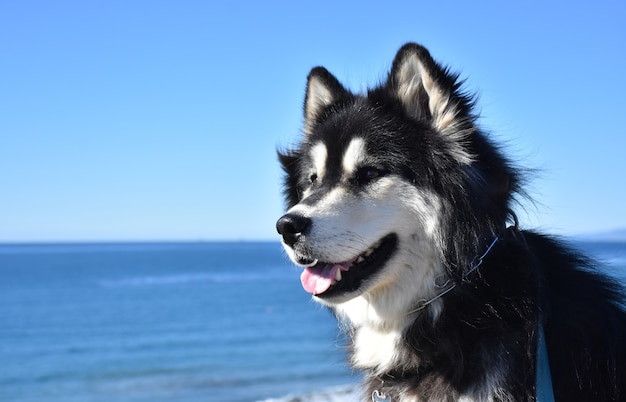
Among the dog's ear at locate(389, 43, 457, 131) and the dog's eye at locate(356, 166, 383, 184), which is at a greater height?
the dog's ear at locate(389, 43, 457, 131)

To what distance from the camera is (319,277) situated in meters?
3.54

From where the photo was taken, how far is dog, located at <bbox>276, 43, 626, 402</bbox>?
3213 mm

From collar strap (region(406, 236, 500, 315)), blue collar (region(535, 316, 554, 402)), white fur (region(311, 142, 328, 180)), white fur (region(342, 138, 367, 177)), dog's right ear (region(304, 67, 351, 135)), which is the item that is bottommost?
blue collar (region(535, 316, 554, 402))

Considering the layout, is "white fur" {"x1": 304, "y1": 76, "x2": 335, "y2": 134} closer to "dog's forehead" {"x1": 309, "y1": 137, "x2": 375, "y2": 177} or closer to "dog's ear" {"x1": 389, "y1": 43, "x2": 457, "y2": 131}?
"dog's forehead" {"x1": 309, "y1": 137, "x2": 375, "y2": 177}

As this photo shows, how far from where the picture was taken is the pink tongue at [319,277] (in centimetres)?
350

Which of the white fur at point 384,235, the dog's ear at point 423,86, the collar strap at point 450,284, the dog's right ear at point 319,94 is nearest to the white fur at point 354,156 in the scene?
the white fur at point 384,235

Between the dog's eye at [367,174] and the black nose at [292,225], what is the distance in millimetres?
461

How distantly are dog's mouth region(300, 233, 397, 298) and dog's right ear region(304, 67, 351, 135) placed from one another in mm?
1197

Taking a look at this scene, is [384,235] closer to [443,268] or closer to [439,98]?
[443,268]

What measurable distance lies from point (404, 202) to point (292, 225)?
0.61 m

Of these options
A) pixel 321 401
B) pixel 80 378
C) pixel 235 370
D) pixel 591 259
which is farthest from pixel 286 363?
pixel 591 259

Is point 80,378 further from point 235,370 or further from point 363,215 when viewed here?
point 363,215

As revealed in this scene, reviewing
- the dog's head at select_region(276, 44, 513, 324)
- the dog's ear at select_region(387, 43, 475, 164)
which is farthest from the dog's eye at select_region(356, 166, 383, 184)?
the dog's ear at select_region(387, 43, 475, 164)

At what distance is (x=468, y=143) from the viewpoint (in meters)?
3.43
